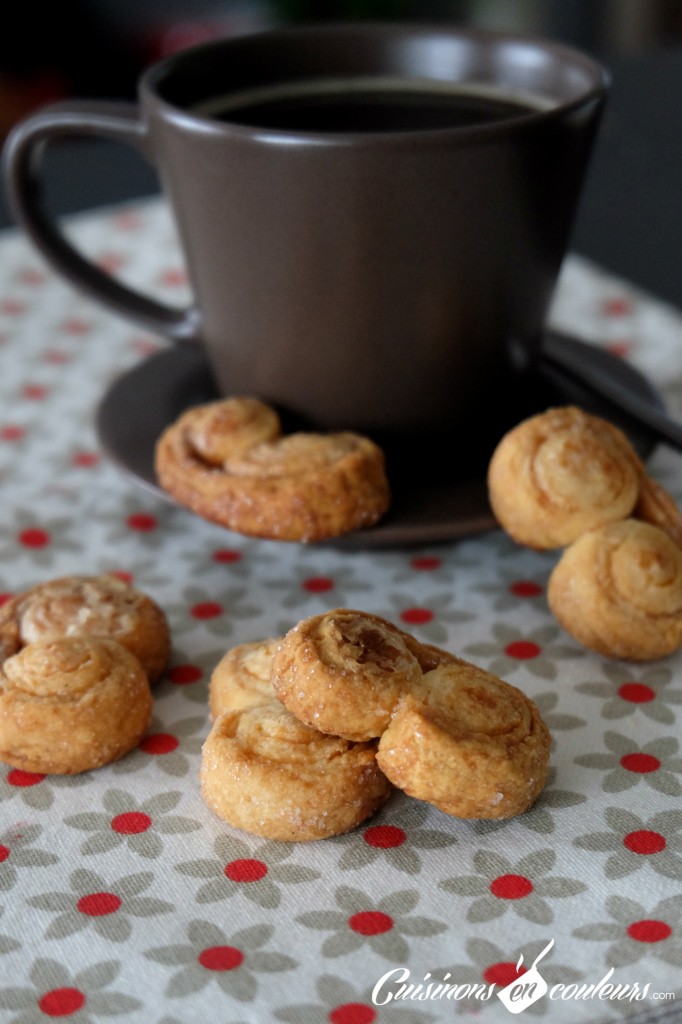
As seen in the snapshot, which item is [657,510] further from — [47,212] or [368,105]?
[47,212]

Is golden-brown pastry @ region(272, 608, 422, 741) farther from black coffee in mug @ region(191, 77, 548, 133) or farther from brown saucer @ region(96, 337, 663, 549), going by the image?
black coffee in mug @ region(191, 77, 548, 133)

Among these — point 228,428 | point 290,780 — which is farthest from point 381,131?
point 290,780

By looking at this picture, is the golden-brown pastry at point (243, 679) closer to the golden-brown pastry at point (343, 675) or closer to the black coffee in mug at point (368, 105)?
the golden-brown pastry at point (343, 675)

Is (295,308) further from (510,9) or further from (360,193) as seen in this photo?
(510,9)

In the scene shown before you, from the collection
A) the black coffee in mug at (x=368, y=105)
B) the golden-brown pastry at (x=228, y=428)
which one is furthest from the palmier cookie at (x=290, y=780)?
the black coffee in mug at (x=368, y=105)

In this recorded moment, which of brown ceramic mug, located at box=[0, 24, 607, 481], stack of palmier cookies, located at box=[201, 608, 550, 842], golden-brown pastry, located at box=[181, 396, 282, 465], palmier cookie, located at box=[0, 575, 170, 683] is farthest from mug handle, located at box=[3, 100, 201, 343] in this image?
stack of palmier cookies, located at box=[201, 608, 550, 842]
